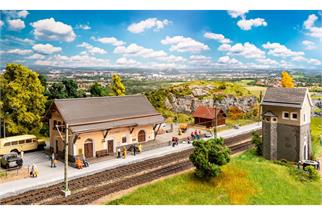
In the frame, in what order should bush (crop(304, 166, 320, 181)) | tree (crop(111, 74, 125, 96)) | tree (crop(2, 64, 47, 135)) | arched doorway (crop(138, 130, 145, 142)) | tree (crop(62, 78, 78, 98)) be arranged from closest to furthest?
bush (crop(304, 166, 320, 181)), tree (crop(2, 64, 47, 135)), arched doorway (crop(138, 130, 145, 142)), tree (crop(62, 78, 78, 98)), tree (crop(111, 74, 125, 96))

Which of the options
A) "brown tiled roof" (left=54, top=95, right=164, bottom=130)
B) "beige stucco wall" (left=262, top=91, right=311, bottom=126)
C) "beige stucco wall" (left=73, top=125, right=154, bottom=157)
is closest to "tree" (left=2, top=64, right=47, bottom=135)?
"brown tiled roof" (left=54, top=95, right=164, bottom=130)

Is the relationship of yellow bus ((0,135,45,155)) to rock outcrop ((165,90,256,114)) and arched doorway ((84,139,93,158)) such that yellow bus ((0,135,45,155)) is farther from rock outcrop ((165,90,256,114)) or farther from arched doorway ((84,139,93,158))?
rock outcrop ((165,90,256,114))

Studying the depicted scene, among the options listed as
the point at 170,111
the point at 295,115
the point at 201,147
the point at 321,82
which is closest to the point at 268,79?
the point at 321,82

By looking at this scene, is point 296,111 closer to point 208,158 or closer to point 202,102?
point 208,158

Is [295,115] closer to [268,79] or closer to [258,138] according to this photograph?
[258,138]

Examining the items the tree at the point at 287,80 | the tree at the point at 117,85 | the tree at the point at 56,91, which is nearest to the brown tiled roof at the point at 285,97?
the tree at the point at 117,85

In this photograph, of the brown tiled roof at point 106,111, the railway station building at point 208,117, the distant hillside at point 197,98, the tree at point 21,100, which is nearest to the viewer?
the brown tiled roof at point 106,111

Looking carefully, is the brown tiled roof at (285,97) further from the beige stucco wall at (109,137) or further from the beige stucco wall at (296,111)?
the beige stucco wall at (109,137)

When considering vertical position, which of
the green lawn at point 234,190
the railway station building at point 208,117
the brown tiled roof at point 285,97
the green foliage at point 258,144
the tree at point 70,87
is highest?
the tree at point 70,87
